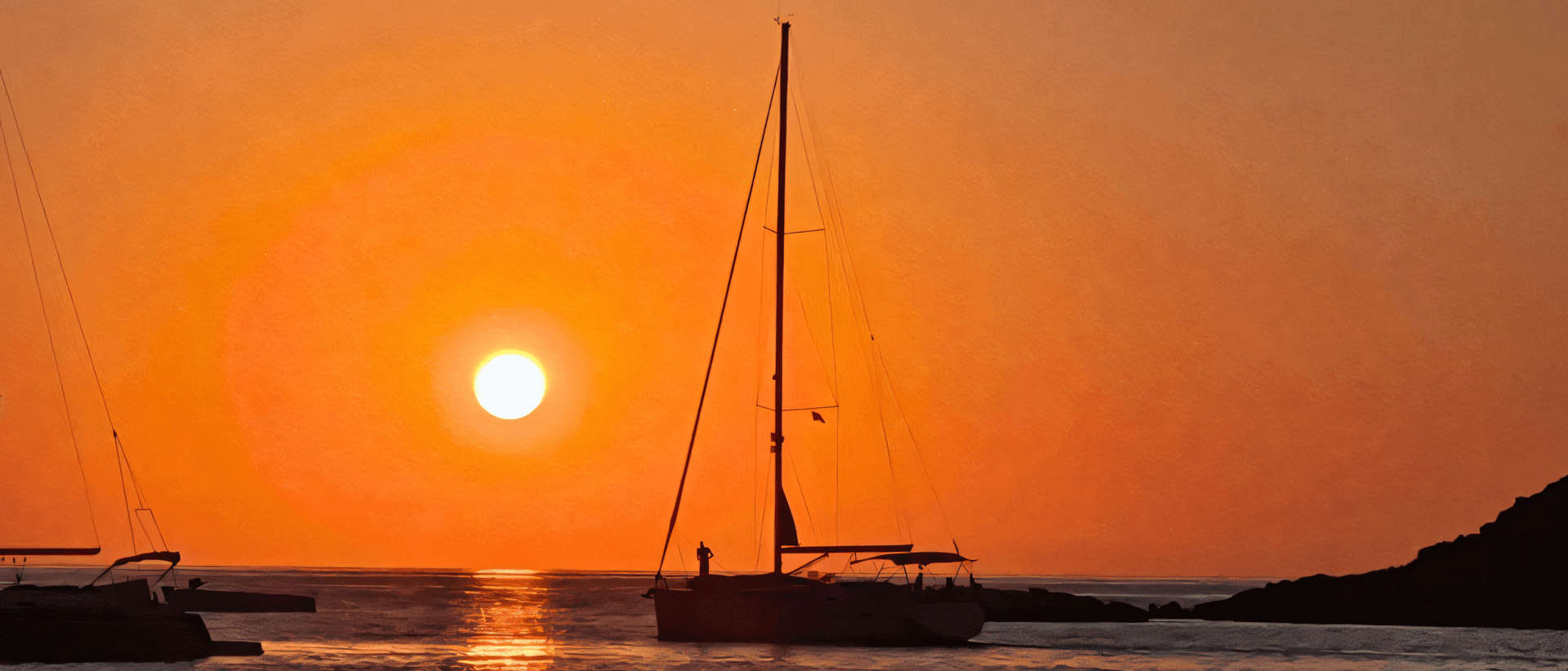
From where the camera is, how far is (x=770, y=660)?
1615 inches

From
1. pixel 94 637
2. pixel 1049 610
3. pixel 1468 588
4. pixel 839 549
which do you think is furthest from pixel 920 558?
pixel 1468 588

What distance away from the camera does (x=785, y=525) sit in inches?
1673

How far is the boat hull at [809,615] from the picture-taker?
4244 cm

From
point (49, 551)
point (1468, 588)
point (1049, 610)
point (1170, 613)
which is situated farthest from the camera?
point (1170, 613)

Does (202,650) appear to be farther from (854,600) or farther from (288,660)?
(854,600)

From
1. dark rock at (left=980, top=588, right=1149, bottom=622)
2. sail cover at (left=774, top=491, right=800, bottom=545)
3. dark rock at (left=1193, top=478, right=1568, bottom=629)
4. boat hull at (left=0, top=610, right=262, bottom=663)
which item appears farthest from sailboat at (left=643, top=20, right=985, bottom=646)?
dark rock at (left=1193, top=478, right=1568, bottom=629)

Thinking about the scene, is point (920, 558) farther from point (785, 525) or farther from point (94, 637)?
point (94, 637)

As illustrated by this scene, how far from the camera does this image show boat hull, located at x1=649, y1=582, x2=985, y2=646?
42.4 meters

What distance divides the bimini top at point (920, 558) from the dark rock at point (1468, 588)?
1433 inches

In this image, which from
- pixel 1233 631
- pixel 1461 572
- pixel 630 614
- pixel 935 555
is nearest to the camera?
pixel 935 555

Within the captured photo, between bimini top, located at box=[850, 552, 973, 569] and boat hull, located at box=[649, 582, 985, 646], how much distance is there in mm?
1093

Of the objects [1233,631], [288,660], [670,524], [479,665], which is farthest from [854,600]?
[1233,631]

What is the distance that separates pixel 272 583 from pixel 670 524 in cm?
11660

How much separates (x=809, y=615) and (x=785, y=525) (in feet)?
9.49
